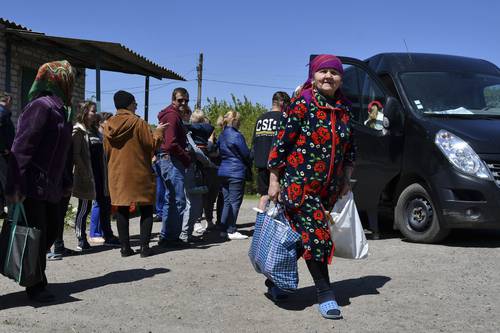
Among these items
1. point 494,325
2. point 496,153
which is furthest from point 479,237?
point 494,325

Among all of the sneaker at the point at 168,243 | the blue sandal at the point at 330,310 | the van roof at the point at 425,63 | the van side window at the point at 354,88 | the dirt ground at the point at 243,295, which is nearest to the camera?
the dirt ground at the point at 243,295

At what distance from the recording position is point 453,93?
768cm

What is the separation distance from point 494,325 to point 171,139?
4091mm

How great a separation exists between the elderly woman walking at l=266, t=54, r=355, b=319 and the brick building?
27.4 ft

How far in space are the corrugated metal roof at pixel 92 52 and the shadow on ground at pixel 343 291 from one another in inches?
323

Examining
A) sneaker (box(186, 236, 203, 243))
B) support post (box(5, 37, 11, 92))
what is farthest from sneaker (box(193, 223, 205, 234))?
support post (box(5, 37, 11, 92))

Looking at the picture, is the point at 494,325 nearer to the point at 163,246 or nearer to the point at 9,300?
the point at 9,300

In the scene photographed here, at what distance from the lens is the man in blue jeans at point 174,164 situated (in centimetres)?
709

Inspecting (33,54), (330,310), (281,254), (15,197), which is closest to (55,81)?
(15,197)

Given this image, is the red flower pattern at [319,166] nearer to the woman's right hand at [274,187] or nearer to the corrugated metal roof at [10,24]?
the woman's right hand at [274,187]

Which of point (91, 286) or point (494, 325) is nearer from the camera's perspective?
point (494, 325)

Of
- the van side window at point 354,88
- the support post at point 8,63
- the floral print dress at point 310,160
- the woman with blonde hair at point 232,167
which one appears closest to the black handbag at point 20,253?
the floral print dress at point 310,160

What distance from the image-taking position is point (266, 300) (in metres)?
4.86

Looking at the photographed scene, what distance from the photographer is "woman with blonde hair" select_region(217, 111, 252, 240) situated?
8.20 metres
